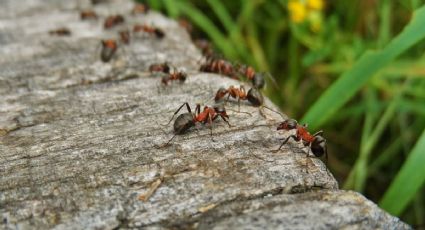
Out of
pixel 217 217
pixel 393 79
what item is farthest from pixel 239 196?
pixel 393 79

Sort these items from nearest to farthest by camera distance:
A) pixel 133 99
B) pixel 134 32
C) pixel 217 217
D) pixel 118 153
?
pixel 217 217 → pixel 118 153 → pixel 133 99 → pixel 134 32

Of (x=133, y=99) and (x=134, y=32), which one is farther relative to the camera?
(x=134, y=32)

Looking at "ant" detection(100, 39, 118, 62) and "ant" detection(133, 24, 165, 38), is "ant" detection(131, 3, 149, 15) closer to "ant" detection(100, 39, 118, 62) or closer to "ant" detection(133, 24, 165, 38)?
"ant" detection(133, 24, 165, 38)

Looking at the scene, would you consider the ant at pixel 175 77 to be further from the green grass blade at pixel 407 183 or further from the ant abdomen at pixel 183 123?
the green grass blade at pixel 407 183

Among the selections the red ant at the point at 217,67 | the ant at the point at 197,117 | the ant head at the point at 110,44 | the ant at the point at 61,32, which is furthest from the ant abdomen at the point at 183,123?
the ant at the point at 61,32

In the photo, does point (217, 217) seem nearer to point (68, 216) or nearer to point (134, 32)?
point (68, 216)

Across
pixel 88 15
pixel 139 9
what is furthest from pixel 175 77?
pixel 139 9

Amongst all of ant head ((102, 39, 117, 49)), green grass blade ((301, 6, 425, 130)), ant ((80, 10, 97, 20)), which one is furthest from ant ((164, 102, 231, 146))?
ant ((80, 10, 97, 20))
